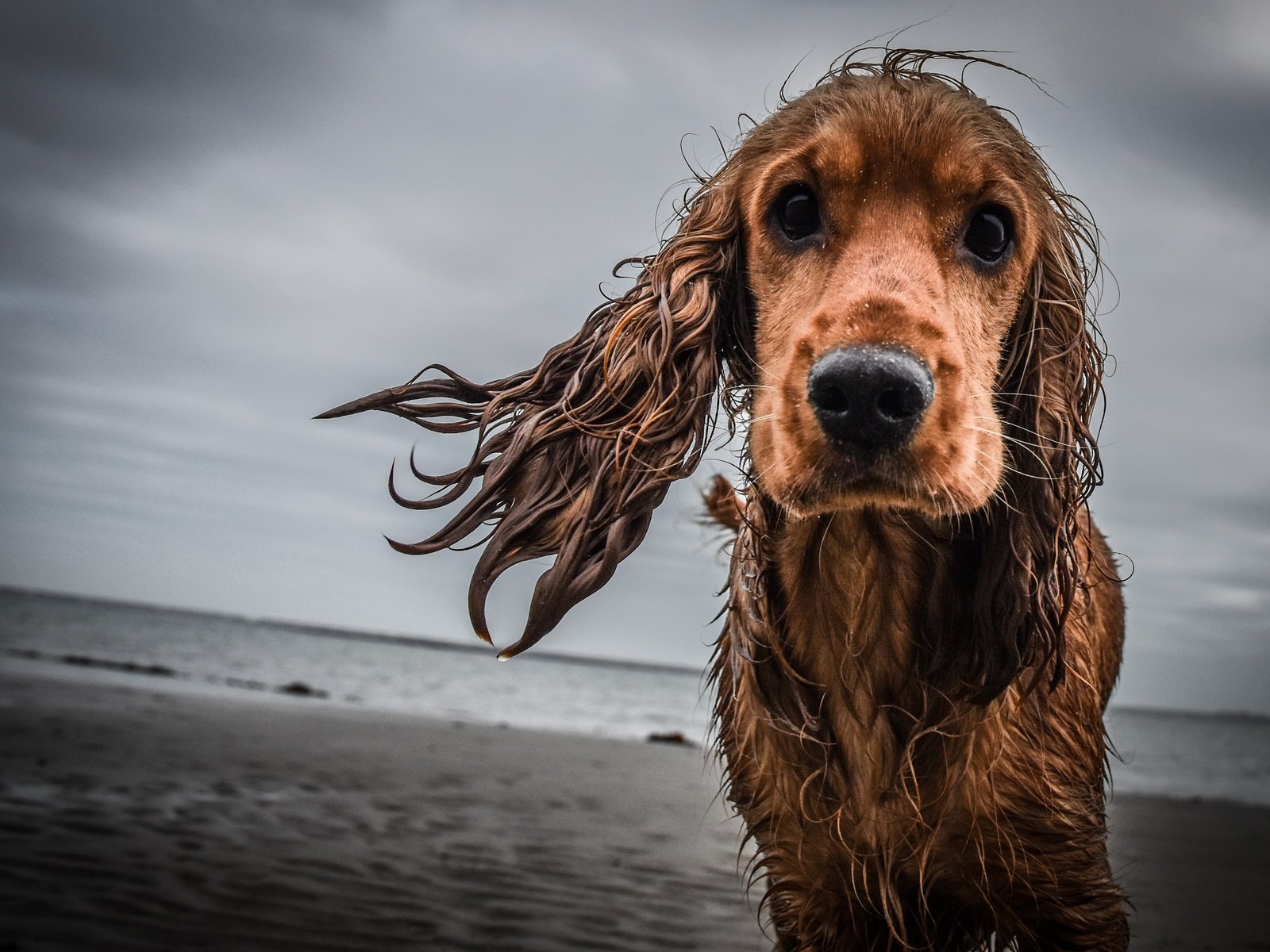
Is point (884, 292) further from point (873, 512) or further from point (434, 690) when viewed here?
point (434, 690)

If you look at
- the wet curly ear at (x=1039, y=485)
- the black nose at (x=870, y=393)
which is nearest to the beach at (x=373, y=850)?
the wet curly ear at (x=1039, y=485)

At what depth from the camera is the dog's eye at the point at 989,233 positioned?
2.41 m

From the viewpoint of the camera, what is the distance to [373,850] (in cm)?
584

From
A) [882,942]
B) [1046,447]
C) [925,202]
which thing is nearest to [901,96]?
[925,202]

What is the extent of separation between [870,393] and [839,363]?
0.08 meters

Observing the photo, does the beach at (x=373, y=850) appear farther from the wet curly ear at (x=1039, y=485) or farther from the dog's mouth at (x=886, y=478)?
the dog's mouth at (x=886, y=478)

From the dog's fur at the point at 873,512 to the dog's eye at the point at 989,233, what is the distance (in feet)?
0.10

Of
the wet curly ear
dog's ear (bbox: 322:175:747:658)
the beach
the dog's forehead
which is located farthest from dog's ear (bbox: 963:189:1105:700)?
the beach

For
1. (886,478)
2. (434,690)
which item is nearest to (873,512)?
(886,478)

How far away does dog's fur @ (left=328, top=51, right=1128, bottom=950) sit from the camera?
2344 millimetres

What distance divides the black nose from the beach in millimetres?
1721

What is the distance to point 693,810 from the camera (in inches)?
353

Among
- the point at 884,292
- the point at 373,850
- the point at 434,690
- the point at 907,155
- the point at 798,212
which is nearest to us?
the point at 884,292

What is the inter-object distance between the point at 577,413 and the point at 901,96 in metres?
1.10
